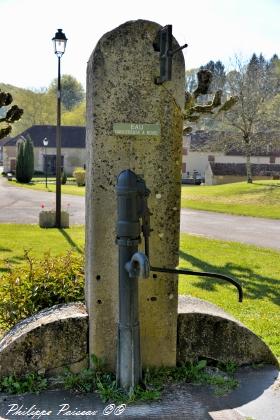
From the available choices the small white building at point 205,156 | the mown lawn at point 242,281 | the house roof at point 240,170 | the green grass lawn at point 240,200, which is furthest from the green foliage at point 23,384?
the small white building at point 205,156

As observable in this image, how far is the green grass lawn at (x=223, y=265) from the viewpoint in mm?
7055

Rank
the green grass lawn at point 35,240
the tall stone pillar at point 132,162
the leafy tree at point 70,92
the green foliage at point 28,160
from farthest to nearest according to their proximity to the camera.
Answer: the leafy tree at point 70,92 → the green foliage at point 28,160 → the green grass lawn at point 35,240 → the tall stone pillar at point 132,162

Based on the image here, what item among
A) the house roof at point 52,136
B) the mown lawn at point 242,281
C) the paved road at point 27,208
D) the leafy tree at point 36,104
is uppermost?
the leafy tree at point 36,104

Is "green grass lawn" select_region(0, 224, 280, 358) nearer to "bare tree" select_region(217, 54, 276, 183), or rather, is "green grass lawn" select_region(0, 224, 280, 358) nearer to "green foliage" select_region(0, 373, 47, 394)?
"green foliage" select_region(0, 373, 47, 394)

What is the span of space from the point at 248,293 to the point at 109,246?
522 centimetres

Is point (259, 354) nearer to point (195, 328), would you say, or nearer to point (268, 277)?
point (195, 328)

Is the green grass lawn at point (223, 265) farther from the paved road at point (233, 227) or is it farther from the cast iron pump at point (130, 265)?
the cast iron pump at point (130, 265)

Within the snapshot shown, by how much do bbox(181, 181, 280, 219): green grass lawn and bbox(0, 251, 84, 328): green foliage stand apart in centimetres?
1873

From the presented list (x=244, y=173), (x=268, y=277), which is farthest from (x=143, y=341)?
(x=244, y=173)

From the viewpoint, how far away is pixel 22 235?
49.6 ft

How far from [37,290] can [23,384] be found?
1.21 m

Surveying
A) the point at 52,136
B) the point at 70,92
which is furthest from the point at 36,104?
the point at 70,92

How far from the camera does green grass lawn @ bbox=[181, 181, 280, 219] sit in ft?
82.4

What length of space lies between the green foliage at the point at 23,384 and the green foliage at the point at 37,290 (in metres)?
0.93
